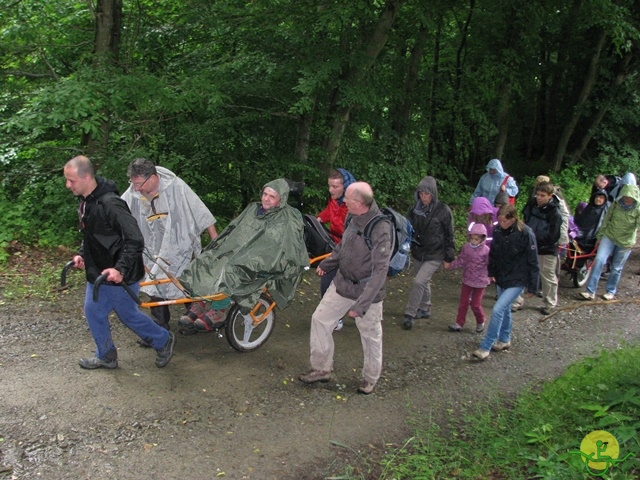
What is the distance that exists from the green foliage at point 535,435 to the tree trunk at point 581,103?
1482 cm

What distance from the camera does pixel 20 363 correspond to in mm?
5422

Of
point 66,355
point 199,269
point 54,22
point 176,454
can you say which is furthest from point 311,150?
point 176,454

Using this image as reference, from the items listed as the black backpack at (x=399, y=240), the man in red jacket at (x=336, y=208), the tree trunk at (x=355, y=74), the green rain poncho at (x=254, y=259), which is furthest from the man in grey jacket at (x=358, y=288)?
the tree trunk at (x=355, y=74)

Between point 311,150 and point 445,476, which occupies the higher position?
point 311,150

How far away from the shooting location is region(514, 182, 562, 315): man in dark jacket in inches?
312

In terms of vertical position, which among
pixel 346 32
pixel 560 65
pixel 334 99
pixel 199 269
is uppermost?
pixel 560 65

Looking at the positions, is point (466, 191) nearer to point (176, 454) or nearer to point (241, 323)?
point (241, 323)

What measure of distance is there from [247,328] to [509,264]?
3006mm

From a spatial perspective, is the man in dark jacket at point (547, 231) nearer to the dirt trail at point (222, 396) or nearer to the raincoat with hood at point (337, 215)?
the dirt trail at point (222, 396)

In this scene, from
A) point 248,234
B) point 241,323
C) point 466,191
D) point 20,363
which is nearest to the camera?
point 20,363

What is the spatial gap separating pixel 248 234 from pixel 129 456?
238cm

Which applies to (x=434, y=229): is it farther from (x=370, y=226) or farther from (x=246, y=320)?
(x=246, y=320)

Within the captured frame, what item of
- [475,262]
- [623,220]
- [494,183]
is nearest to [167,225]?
[475,262]

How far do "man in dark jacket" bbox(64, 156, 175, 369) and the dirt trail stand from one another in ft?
2.00
